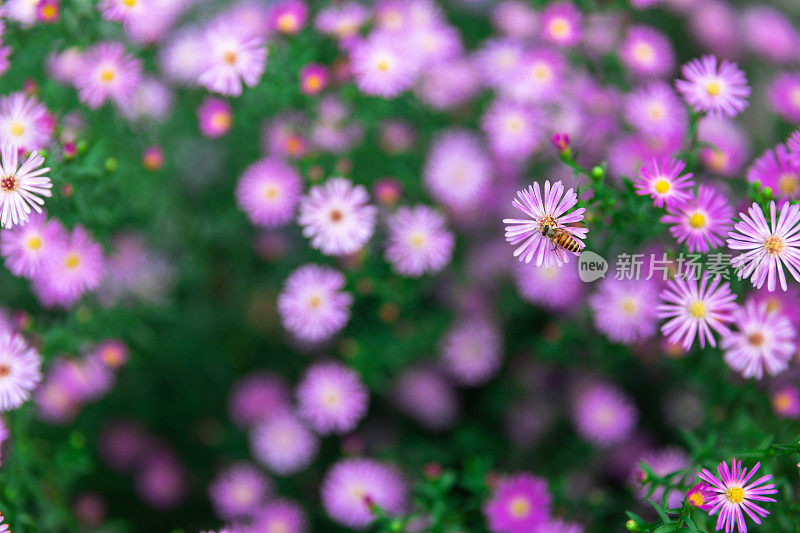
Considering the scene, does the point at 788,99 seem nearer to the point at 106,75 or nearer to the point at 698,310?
the point at 698,310

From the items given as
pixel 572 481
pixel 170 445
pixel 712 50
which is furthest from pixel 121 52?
pixel 712 50

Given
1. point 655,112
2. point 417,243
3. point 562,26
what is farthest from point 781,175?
point 417,243

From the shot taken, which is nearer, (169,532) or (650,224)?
(650,224)

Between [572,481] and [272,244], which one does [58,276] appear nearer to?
[272,244]

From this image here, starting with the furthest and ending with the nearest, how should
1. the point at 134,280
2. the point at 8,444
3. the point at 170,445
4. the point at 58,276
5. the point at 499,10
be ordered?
the point at 499,10, the point at 170,445, the point at 134,280, the point at 58,276, the point at 8,444

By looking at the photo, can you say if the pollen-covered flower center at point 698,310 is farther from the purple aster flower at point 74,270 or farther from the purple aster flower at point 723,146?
the purple aster flower at point 74,270

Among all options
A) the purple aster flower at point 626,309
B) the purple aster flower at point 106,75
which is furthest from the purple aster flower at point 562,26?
the purple aster flower at point 106,75

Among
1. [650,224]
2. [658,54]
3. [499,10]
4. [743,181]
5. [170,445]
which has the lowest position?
[170,445]

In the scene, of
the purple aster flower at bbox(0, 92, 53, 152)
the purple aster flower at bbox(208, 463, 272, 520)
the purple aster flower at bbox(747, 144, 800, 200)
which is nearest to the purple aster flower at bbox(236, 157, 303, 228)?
the purple aster flower at bbox(0, 92, 53, 152)
